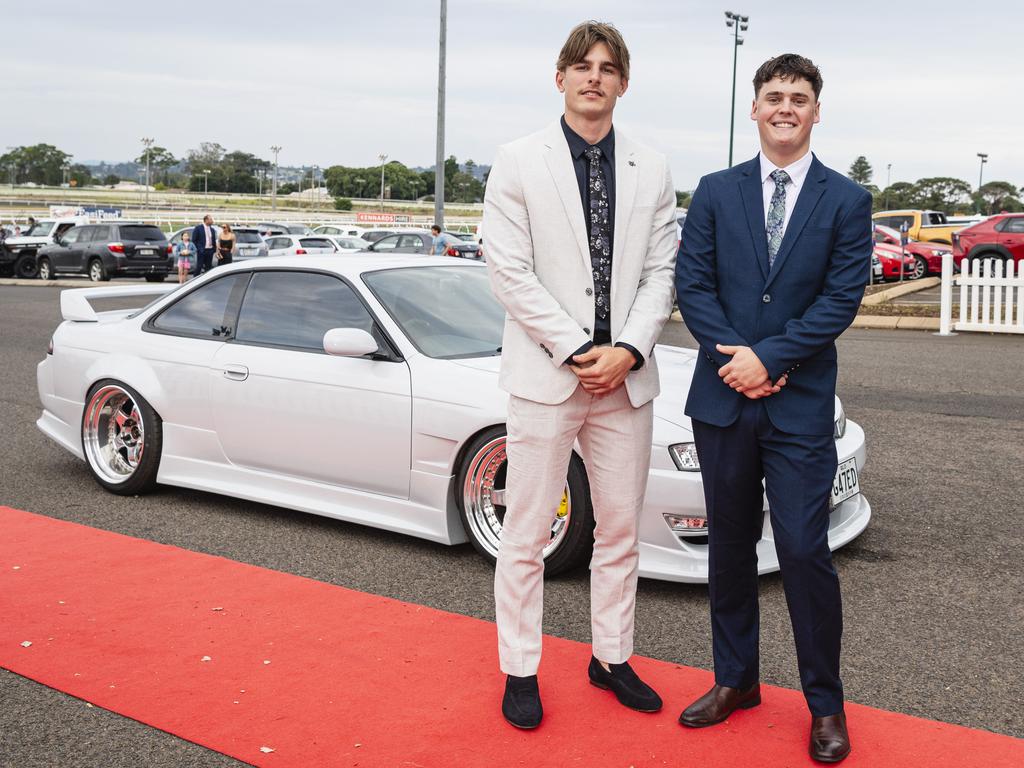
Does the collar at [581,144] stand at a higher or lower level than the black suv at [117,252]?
lower

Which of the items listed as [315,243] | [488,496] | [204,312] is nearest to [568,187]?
[488,496]

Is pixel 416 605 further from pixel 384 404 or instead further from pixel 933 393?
pixel 933 393

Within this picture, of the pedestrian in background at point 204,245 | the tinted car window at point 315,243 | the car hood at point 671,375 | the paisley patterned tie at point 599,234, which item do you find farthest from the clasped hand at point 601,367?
the tinted car window at point 315,243

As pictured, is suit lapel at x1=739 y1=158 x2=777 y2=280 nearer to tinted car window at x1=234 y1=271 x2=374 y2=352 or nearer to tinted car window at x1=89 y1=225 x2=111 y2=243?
tinted car window at x1=234 y1=271 x2=374 y2=352

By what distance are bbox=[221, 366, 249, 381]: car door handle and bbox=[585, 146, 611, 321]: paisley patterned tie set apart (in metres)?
2.80

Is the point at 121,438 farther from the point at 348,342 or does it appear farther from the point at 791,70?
the point at 791,70

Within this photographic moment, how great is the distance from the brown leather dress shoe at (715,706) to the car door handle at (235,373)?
10.4 feet

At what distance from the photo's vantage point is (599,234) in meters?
3.52

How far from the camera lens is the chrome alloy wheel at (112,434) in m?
6.40

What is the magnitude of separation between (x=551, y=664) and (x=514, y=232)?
62.9 inches

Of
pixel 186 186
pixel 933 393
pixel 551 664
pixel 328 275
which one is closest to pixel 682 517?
pixel 551 664

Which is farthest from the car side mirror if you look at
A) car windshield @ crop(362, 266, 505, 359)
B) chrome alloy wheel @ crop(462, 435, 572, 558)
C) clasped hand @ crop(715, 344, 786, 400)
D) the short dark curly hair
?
the short dark curly hair

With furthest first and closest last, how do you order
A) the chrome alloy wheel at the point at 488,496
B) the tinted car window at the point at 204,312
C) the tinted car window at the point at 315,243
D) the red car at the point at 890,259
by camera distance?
the tinted car window at the point at 315,243, the red car at the point at 890,259, the tinted car window at the point at 204,312, the chrome alloy wheel at the point at 488,496

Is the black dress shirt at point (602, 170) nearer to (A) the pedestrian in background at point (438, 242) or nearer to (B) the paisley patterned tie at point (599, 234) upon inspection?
(B) the paisley patterned tie at point (599, 234)
